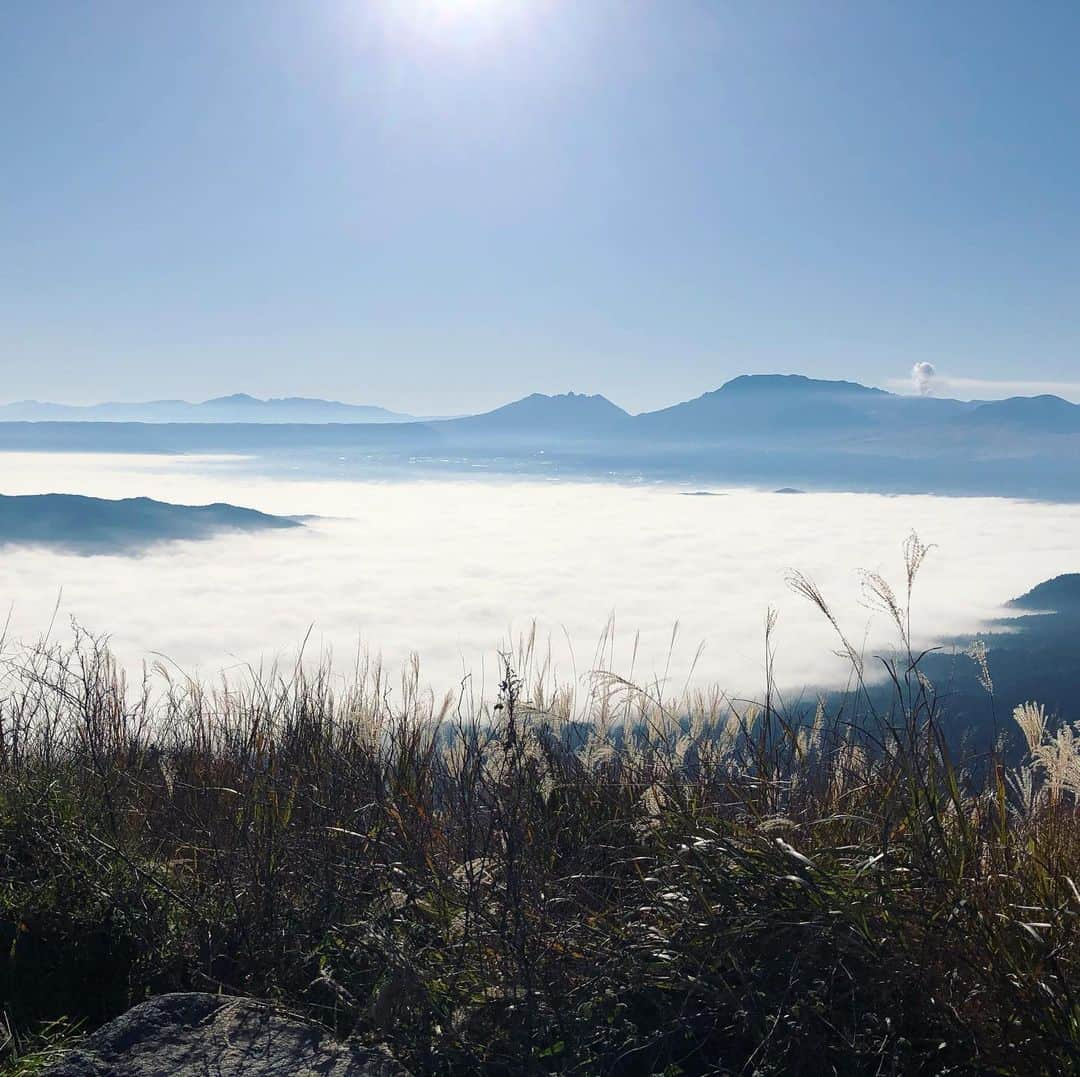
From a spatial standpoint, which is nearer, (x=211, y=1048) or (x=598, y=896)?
(x=211, y=1048)

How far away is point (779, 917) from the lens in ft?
9.10

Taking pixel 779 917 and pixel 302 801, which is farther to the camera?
pixel 302 801

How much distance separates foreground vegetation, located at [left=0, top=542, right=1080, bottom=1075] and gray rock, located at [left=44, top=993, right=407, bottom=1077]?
0.16m

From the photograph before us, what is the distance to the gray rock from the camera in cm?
262

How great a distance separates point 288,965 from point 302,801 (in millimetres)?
1075

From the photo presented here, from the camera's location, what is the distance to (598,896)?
332cm

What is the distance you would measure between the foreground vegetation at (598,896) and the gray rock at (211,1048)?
162 mm

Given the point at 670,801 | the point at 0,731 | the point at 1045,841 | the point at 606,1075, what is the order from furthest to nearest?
the point at 0,731, the point at 670,801, the point at 1045,841, the point at 606,1075

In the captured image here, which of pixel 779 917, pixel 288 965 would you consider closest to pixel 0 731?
pixel 288 965

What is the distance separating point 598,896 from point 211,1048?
50.5 inches

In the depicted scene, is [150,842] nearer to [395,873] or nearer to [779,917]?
[395,873]

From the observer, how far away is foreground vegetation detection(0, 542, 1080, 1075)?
2.62 meters

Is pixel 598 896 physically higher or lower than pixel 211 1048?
higher

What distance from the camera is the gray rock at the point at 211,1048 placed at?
2.62 m
